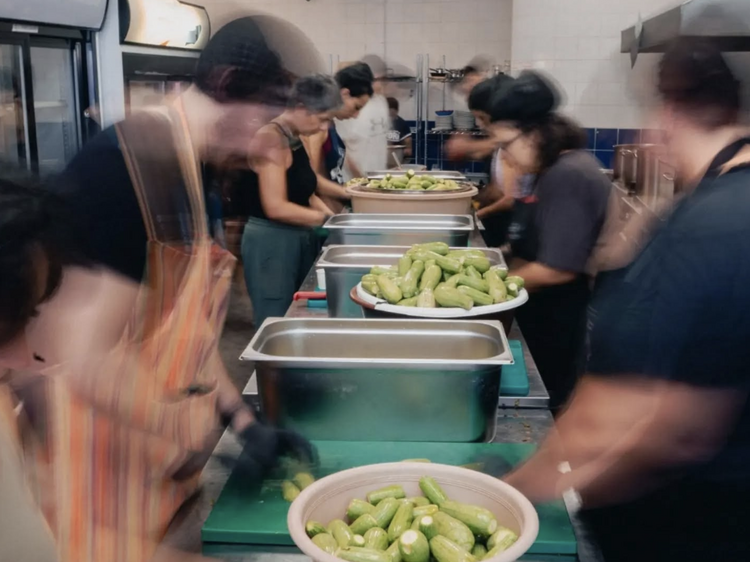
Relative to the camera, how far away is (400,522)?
1.19 metres

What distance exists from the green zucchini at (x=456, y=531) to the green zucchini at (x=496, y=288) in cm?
104

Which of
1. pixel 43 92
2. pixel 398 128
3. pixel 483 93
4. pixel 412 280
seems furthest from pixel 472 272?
pixel 398 128

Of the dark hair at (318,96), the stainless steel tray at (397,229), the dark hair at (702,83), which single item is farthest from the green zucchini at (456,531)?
the dark hair at (318,96)

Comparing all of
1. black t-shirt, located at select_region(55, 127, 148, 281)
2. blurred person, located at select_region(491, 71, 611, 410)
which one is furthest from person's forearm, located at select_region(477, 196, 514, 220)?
black t-shirt, located at select_region(55, 127, 148, 281)

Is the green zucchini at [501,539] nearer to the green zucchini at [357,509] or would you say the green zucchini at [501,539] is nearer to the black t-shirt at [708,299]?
the green zucchini at [357,509]

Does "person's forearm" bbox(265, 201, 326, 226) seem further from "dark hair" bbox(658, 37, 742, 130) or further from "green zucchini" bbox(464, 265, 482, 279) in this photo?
"dark hair" bbox(658, 37, 742, 130)

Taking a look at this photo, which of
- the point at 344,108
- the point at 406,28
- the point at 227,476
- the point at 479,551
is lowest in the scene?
the point at 227,476

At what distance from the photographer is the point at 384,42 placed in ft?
27.2

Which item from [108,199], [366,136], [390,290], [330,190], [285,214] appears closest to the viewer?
[108,199]

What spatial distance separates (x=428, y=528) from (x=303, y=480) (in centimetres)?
37

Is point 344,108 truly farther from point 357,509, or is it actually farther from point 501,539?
point 501,539

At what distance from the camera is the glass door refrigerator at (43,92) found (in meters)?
4.26

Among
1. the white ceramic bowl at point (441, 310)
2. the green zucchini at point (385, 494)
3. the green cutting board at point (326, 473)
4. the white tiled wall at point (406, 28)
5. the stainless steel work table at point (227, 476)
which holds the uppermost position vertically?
the white tiled wall at point (406, 28)

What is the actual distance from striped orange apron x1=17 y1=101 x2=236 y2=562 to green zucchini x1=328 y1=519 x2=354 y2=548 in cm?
35
